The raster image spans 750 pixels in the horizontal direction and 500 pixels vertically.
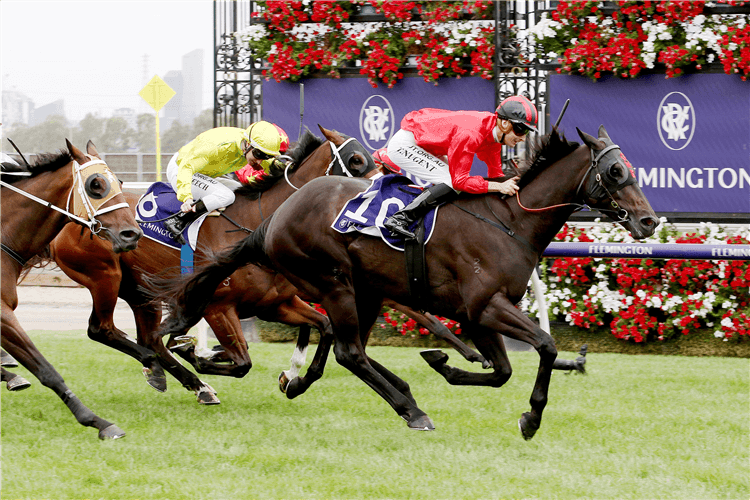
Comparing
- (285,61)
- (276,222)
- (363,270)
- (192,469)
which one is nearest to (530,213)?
(363,270)

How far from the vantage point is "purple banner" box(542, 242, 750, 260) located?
5922mm

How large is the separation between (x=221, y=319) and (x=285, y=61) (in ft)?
11.1

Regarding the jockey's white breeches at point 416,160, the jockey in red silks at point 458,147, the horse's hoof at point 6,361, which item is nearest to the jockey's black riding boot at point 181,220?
the jockey's white breeches at point 416,160

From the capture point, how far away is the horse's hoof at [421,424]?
4.32m

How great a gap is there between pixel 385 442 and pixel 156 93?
30.1 feet

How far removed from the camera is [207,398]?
5.20 meters

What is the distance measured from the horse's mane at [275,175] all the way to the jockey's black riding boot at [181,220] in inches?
12.8

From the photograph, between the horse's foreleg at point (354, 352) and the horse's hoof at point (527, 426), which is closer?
the horse's hoof at point (527, 426)

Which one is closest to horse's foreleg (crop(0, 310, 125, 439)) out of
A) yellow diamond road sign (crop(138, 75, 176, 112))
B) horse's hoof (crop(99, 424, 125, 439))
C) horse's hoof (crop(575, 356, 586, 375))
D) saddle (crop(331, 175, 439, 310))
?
horse's hoof (crop(99, 424, 125, 439))

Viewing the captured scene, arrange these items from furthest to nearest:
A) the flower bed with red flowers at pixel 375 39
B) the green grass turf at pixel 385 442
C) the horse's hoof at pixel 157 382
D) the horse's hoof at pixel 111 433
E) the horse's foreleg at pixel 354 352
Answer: the flower bed with red flowers at pixel 375 39
the horse's hoof at pixel 157 382
the horse's foreleg at pixel 354 352
the horse's hoof at pixel 111 433
the green grass turf at pixel 385 442

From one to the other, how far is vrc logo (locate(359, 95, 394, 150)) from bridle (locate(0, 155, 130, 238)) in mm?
A: 3823

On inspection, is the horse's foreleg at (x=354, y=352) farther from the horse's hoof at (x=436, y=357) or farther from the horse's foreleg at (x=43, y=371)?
the horse's foreleg at (x=43, y=371)

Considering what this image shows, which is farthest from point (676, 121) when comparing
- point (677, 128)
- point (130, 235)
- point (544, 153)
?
point (130, 235)

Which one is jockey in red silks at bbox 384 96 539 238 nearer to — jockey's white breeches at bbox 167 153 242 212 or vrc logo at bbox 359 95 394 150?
jockey's white breeches at bbox 167 153 242 212
